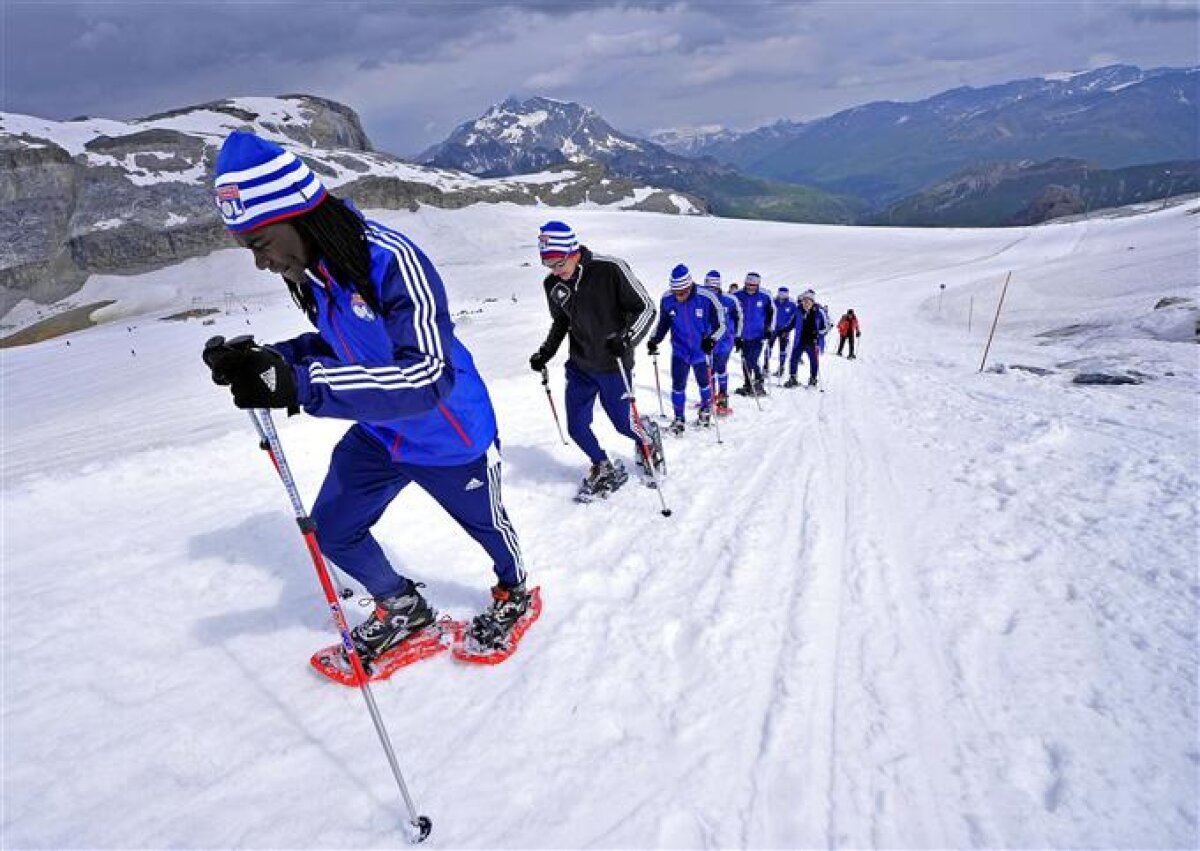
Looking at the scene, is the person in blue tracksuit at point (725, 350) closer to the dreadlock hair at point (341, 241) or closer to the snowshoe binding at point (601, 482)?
the snowshoe binding at point (601, 482)

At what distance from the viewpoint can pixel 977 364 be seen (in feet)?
53.9

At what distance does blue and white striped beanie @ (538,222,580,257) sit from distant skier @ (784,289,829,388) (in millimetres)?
10037

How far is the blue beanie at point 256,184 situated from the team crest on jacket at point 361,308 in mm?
440

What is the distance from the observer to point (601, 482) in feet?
22.0

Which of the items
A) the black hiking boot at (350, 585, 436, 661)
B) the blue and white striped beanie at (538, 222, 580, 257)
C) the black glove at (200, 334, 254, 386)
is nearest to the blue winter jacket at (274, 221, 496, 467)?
the black glove at (200, 334, 254, 386)

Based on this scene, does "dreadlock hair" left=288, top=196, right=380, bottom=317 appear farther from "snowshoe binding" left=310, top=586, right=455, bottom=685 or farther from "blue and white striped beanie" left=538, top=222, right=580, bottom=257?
"blue and white striped beanie" left=538, top=222, right=580, bottom=257

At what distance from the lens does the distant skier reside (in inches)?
576

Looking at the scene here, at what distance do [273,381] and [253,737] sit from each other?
225cm

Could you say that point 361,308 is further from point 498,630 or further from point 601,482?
point 601,482

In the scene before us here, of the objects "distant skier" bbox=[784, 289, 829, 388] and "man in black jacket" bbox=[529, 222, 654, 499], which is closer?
"man in black jacket" bbox=[529, 222, 654, 499]

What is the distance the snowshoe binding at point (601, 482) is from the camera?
21.6 feet

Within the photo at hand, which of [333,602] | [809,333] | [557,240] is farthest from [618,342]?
[809,333]

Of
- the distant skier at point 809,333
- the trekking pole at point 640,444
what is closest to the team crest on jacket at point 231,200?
the trekking pole at point 640,444

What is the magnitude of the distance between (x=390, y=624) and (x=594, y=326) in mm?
3490
